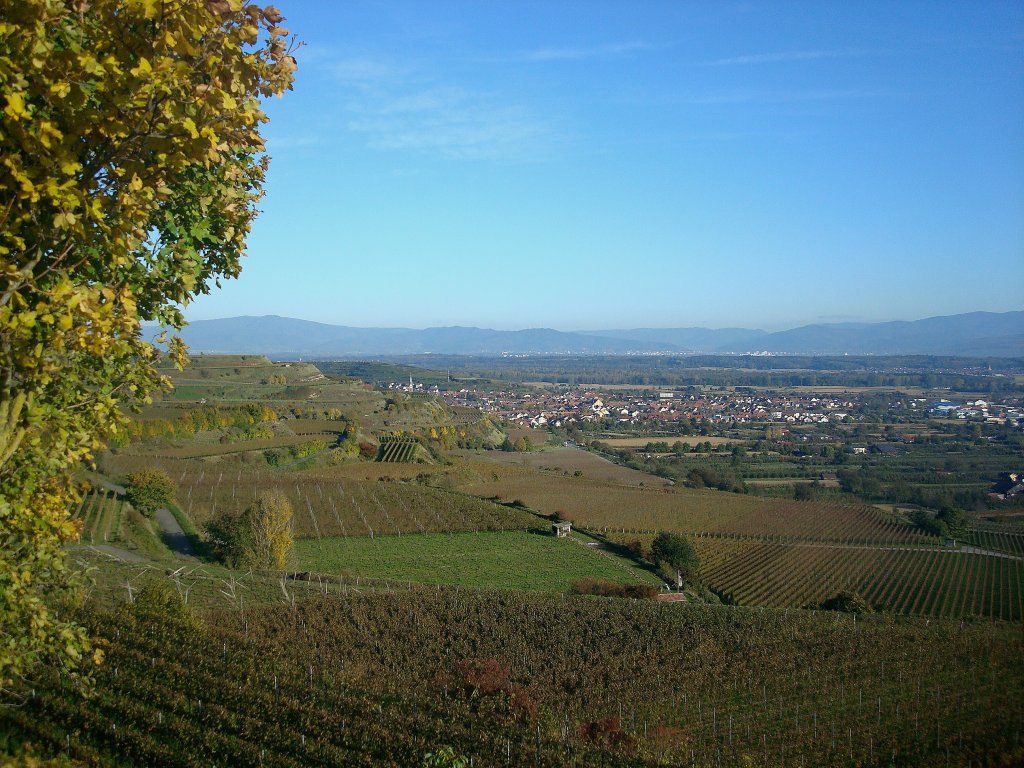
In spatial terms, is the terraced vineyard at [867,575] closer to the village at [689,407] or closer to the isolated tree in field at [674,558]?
the isolated tree in field at [674,558]

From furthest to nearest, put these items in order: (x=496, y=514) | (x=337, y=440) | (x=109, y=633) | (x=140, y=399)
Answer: (x=337, y=440), (x=496, y=514), (x=109, y=633), (x=140, y=399)

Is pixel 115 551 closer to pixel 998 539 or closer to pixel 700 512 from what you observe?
pixel 700 512

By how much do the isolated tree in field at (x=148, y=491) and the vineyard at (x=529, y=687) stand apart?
17.8 metres

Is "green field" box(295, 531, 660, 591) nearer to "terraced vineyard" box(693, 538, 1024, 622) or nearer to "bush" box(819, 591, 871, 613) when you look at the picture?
"terraced vineyard" box(693, 538, 1024, 622)

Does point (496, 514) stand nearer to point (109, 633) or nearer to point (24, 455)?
point (109, 633)

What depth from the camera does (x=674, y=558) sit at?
124 ft

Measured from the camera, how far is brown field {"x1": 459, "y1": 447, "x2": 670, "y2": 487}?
2813 inches

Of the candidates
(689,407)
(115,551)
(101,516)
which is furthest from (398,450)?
(689,407)

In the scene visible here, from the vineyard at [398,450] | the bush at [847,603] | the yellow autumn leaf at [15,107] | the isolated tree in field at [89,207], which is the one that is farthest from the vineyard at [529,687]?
the vineyard at [398,450]

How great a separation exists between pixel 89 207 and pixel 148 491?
130 ft

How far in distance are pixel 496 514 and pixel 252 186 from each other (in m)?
Answer: 43.0

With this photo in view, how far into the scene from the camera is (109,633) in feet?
37.7

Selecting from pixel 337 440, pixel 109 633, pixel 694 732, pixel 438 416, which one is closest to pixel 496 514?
pixel 337 440

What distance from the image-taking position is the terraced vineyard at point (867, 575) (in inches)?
1198
